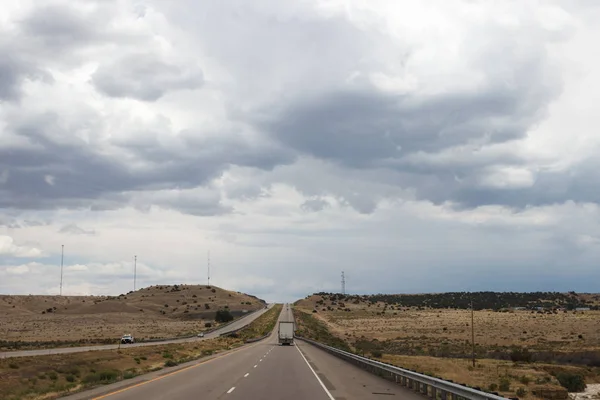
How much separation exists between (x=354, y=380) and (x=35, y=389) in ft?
43.9

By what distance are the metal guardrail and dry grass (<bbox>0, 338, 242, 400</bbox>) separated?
37.8 feet

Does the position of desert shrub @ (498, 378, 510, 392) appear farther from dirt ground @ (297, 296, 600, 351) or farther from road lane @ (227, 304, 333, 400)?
dirt ground @ (297, 296, 600, 351)

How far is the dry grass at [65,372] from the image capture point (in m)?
25.3

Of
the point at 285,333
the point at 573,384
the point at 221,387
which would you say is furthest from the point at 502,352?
the point at 221,387

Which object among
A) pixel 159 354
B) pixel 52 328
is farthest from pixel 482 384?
pixel 52 328

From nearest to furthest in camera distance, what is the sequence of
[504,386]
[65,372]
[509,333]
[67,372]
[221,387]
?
[221,387], [504,386], [67,372], [65,372], [509,333]

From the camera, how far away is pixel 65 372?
33.7 meters

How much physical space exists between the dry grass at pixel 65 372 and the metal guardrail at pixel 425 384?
11529 mm

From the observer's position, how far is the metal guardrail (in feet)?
51.4

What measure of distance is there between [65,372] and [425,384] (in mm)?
21151

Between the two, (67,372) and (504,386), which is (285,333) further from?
(504,386)

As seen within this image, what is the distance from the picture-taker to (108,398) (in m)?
18.6

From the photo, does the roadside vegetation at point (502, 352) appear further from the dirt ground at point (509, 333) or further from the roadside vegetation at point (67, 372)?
the roadside vegetation at point (67, 372)

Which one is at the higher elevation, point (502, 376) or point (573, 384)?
point (502, 376)
